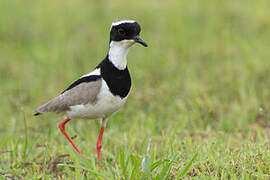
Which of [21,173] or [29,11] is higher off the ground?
[29,11]

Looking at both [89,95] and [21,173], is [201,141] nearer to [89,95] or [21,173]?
[89,95]

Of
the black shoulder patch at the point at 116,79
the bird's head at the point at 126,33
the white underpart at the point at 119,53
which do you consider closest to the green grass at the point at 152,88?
the black shoulder patch at the point at 116,79

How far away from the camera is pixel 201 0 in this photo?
32.3 ft

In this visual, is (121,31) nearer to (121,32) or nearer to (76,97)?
(121,32)

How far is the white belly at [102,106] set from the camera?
4117 mm

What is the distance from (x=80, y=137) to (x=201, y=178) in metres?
1.91

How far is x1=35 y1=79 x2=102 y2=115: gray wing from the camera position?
4.17 m

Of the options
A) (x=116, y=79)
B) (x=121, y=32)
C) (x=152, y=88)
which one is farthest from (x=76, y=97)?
(x=152, y=88)

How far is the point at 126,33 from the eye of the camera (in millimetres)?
4176

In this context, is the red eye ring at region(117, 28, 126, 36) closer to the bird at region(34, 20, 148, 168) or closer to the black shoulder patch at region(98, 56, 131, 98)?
the bird at region(34, 20, 148, 168)

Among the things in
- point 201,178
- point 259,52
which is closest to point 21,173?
point 201,178

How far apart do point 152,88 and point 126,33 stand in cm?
277

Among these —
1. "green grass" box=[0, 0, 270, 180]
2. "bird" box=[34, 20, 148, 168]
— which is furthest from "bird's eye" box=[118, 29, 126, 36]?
"green grass" box=[0, 0, 270, 180]

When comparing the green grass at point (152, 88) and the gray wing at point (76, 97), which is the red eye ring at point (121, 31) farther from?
the green grass at point (152, 88)
